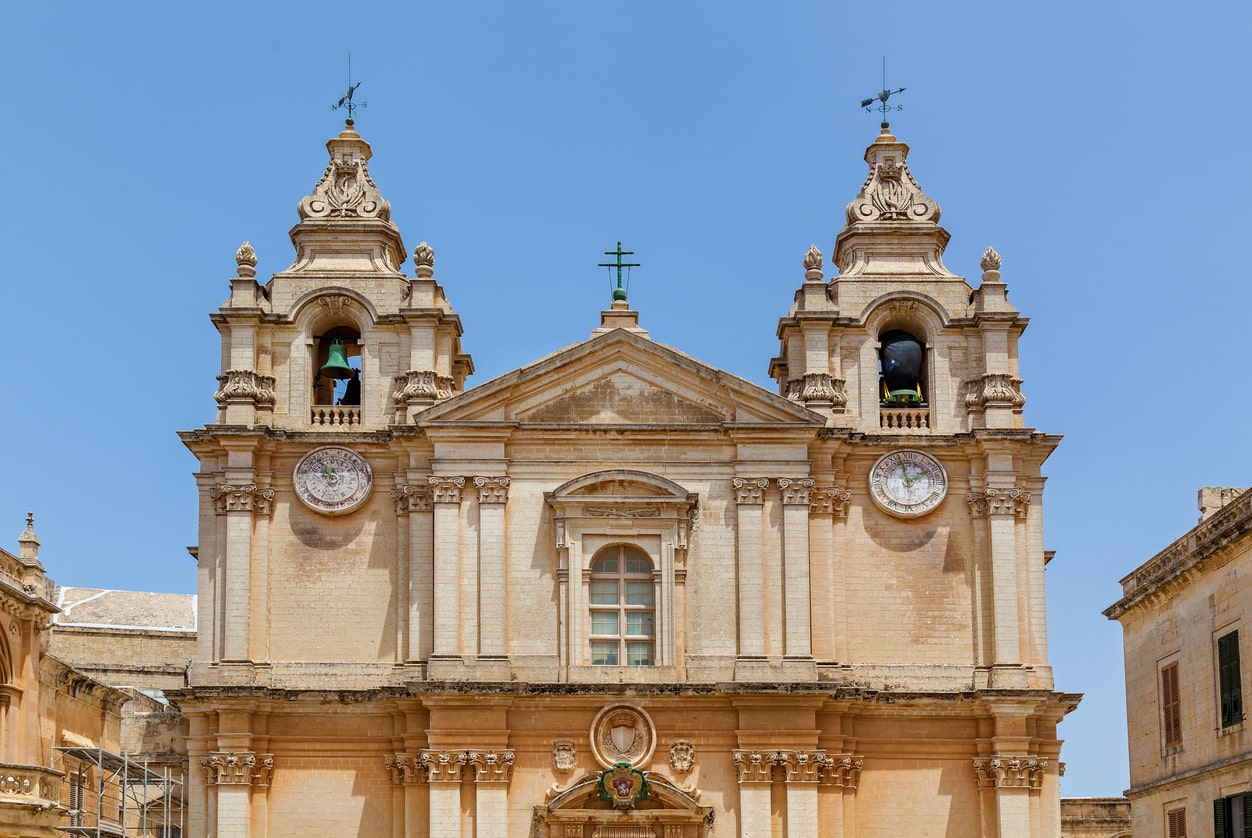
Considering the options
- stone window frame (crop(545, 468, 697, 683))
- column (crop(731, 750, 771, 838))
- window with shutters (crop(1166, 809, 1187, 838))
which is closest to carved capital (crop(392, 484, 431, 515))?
stone window frame (crop(545, 468, 697, 683))

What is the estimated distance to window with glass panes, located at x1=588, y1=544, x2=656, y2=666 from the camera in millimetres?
37094

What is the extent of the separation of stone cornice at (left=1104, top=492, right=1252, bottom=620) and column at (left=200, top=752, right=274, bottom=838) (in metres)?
18.2

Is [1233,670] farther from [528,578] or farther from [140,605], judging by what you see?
[140,605]

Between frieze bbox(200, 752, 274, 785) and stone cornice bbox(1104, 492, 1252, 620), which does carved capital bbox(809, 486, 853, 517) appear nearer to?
stone cornice bbox(1104, 492, 1252, 620)

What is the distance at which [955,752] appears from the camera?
36938 mm

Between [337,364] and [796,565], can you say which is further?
[337,364]

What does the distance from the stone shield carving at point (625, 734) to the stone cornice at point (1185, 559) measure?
35.7 ft

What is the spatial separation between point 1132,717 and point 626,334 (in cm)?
1435

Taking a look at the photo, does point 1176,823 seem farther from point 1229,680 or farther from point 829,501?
point 829,501

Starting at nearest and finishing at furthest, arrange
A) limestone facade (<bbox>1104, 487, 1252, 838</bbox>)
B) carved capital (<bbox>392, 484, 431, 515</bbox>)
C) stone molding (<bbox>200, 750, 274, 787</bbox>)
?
limestone facade (<bbox>1104, 487, 1252, 838</bbox>)
stone molding (<bbox>200, 750, 274, 787</bbox>)
carved capital (<bbox>392, 484, 431, 515</bbox>)

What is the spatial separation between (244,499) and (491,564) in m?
4.88

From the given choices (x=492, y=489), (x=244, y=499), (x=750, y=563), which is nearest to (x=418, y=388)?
(x=492, y=489)

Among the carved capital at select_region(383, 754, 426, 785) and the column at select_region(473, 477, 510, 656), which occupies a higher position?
the column at select_region(473, 477, 510, 656)

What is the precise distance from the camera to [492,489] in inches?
1467
